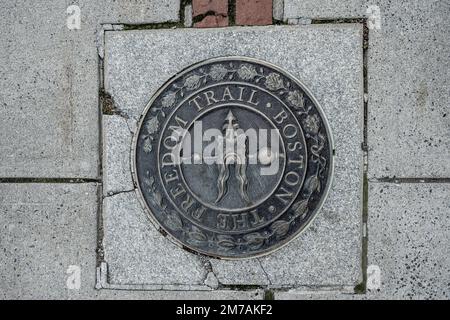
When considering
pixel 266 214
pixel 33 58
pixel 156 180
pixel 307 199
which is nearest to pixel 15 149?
pixel 33 58

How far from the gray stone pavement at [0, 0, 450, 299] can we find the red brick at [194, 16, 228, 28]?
0.21ft

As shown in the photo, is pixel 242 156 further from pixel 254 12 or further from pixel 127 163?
pixel 254 12

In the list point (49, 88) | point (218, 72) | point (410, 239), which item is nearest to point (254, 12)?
point (218, 72)

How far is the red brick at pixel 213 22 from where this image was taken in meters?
3.15

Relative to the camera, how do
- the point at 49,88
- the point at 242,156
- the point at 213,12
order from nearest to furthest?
the point at 242,156 → the point at 213,12 → the point at 49,88

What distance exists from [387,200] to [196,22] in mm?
1749

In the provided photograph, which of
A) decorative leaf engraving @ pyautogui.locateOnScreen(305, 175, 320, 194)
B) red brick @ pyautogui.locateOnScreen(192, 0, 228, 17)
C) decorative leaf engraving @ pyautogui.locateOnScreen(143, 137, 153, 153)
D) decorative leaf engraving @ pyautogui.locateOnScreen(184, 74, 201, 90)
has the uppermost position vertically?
red brick @ pyautogui.locateOnScreen(192, 0, 228, 17)

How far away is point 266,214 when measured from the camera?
120 inches

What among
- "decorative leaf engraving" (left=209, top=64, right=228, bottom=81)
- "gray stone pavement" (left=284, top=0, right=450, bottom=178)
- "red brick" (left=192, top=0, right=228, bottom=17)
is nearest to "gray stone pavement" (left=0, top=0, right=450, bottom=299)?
"gray stone pavement" (left=284, top=0, right=450, bottom=178)

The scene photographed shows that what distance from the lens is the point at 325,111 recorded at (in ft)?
10.2

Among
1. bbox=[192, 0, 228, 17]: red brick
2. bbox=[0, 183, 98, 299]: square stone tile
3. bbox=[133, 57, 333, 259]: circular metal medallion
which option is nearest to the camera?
bbox=[133, 57, 333, 259]: circular metal medallion

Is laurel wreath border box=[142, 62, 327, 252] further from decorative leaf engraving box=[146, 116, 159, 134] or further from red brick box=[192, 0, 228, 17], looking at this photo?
red brick box=[192, 0, 228, 17]

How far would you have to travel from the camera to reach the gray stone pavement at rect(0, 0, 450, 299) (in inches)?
122

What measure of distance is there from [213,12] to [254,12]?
0.90 feet
